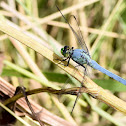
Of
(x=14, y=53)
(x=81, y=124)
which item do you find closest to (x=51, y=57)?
(x=81, y=124)

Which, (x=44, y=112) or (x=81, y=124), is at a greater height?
(x=81, y=124)

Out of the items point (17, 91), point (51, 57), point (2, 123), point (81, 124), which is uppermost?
point (81, 124)

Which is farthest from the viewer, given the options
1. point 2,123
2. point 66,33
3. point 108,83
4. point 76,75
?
point 66,33

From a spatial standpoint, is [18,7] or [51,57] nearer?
[51,57]

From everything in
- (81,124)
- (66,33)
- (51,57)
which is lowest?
(51,57)

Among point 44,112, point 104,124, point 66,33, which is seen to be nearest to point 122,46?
point 66,33

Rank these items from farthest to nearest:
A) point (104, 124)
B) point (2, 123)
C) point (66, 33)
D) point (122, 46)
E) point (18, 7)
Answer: point (66, 33)
point (122, 46)
point (18, 7)
point (104, 124)
point (2, 123)

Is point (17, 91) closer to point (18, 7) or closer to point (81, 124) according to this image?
point (81, 124)

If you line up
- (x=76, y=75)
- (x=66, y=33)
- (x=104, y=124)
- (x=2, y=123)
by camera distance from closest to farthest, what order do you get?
(x=76, y=75) < (x=2, y=123) < (x=104, y=124) < (x=66, y=33)

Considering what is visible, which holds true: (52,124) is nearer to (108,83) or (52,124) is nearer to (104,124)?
(108,83)
